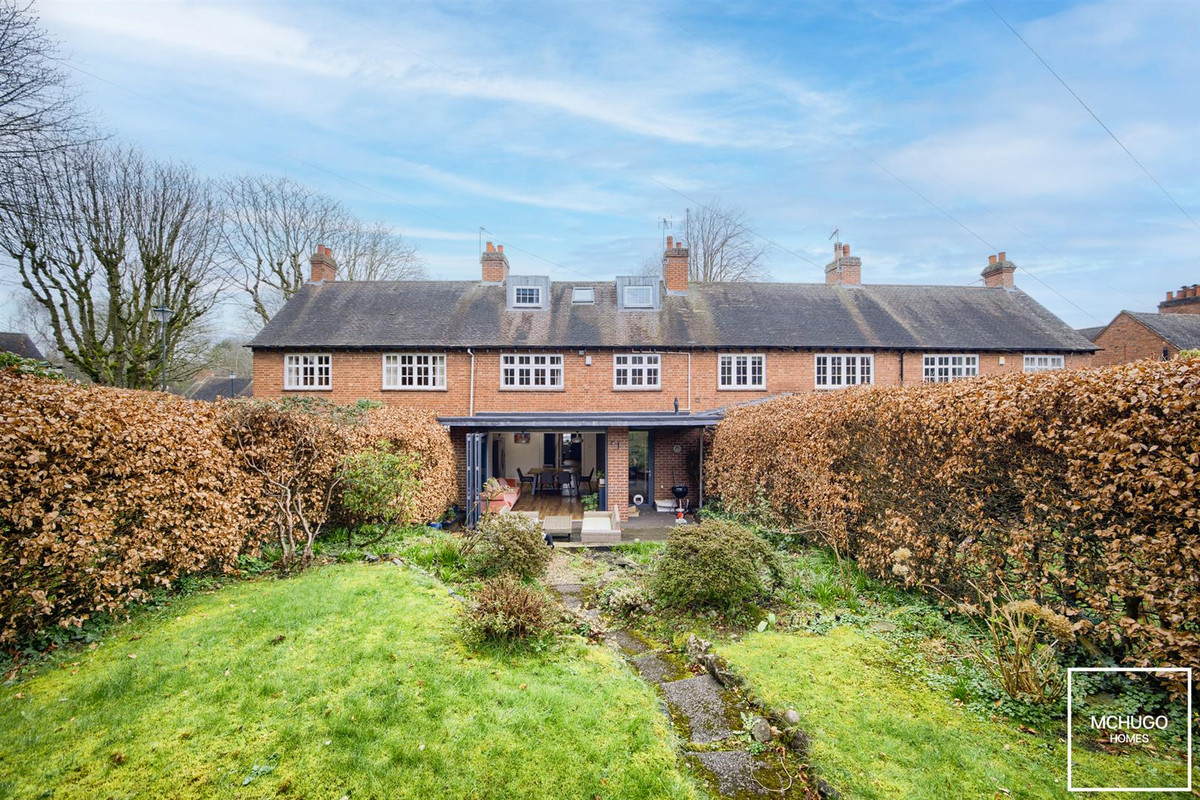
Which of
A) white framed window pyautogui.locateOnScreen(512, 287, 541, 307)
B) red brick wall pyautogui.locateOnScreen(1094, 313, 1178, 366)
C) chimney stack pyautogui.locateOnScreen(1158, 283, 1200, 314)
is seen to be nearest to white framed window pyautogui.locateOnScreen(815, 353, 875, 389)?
white framed window pyautogui.locateOnScreen(512, 287, 541, 307)

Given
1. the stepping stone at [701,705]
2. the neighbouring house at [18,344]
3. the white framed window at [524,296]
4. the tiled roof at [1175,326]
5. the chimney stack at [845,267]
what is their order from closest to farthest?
the stepping stone at [701,705] → the white framed window at [524,296] → the chimney stack at [845,267] → the tiled roof at [1175,326] → the neighbouring house at [18,344]

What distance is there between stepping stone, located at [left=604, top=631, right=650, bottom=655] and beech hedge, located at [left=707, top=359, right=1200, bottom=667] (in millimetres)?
2953

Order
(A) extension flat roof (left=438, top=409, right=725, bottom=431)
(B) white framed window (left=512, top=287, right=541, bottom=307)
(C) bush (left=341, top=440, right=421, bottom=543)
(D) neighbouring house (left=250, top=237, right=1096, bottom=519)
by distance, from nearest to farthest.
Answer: (C) bush (left=341, top=440, right=421, bottom=543)
(A) extension flat roof (left=438, top=409, right=725, bottom=431)
(D) neighbouring house (left=250, top=237, right=1096, bottom=519)
(B) white framed window (left=512, top=287, right=541, bottom=307)

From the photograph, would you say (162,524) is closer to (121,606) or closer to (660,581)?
(121,606)

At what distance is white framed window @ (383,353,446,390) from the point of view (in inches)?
752

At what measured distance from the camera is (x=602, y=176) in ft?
58.7

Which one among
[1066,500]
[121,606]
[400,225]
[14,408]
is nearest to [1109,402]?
[1066,500]

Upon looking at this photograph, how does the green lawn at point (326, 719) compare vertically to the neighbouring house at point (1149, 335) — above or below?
below

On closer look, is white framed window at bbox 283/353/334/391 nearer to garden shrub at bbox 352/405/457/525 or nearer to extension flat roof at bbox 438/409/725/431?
extension flat roof at bbox 438/409/725/431

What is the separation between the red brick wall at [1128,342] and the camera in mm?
22938

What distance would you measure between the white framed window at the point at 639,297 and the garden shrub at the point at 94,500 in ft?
52.7

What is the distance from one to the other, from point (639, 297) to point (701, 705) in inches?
696

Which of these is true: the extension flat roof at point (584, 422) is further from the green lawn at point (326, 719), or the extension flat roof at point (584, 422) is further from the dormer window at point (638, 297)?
the green lawn at point (326, 719)

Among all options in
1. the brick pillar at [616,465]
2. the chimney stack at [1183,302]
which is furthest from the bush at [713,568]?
the chimney stack at [1183,302]
